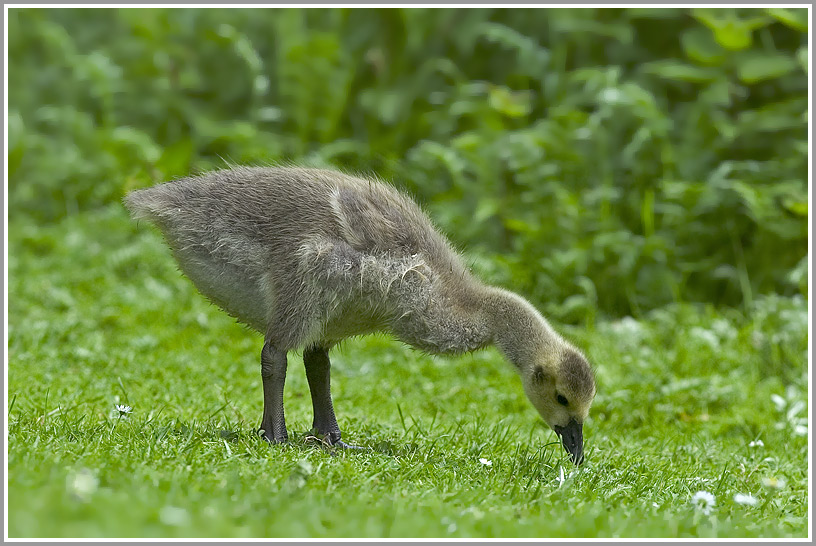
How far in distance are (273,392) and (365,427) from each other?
91cm

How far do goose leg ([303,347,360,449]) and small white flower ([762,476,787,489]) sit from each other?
2109 millimetres

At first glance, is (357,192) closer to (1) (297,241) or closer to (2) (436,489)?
(1) (297,241)

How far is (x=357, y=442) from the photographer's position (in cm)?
512

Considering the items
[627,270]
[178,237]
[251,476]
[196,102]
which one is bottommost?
[627,270]

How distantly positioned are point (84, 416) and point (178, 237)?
0.95 metres

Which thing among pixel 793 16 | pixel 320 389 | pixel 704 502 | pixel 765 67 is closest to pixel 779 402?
pixel 704 502

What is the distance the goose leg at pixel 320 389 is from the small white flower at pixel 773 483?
2109 mm

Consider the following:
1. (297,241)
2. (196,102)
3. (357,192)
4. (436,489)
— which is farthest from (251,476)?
(196,102)

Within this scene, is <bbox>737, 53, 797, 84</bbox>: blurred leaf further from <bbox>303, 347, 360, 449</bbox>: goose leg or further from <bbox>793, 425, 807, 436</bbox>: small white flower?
<bbox>303, 347, 360, 449</bbox>: goose leg

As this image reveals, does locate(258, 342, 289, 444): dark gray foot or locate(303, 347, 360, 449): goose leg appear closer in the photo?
locate(258, 342, 289, 444): dark gray foot

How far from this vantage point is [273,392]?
475cm

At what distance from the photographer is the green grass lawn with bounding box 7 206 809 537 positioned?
3455 millimetres

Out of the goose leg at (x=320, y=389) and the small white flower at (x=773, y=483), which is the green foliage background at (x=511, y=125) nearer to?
the goose leg at (x=320, y=389)

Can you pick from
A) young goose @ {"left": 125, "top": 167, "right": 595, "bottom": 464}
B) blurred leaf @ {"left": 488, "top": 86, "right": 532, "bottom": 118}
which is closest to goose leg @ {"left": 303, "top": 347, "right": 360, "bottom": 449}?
young goose @ {"left": 125, "top": 167, "right": 595, "bottom": 464}
